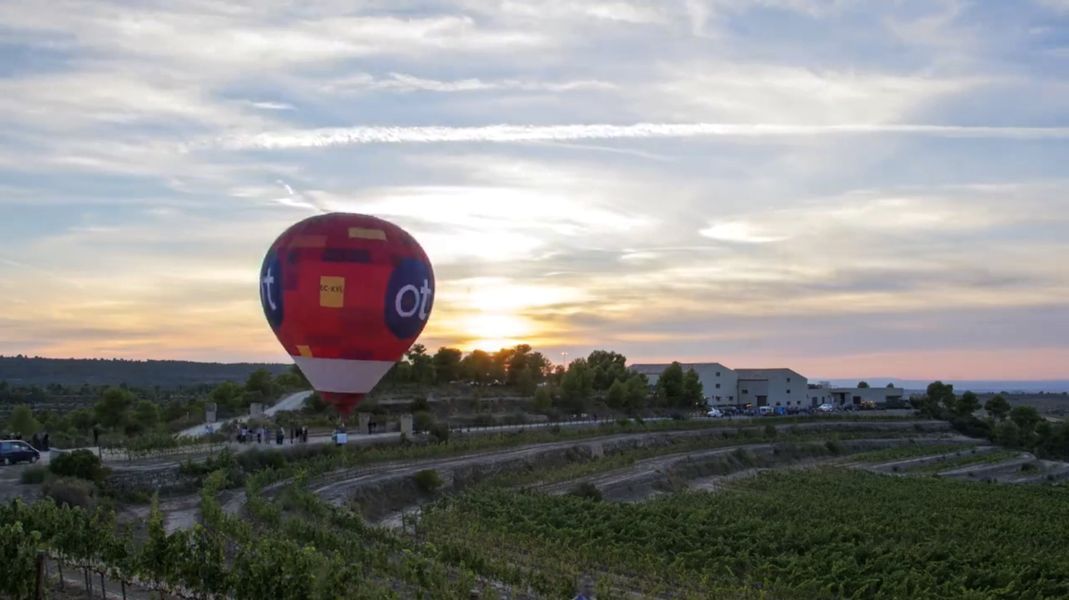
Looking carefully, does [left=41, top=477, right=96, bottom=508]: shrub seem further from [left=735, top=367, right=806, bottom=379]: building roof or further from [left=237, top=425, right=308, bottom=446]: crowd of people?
[left=735, top=367, right=806, bottom=379]: building roof

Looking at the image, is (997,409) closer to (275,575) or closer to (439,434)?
(439,434)

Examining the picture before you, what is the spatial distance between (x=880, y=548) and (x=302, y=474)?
86.6ft

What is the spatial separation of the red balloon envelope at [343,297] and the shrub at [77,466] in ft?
55.0

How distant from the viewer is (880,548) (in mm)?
36531

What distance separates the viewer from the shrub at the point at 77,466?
131 feet

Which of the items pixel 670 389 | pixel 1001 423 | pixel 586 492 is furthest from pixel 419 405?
pixel 1001 423

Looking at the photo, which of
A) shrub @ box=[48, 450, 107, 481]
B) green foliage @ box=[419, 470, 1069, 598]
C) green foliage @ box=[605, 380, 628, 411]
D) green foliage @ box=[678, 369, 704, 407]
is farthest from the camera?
green foliage @ box=[678, 369, 704, 407]

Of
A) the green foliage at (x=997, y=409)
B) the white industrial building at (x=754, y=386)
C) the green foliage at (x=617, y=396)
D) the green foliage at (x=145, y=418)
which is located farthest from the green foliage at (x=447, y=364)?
the green foliage at (x=997, y=409)

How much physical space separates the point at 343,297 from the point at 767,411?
106 m

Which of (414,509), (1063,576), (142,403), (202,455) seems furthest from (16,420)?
(1063,576)

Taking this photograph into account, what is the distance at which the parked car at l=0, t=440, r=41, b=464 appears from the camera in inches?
1827

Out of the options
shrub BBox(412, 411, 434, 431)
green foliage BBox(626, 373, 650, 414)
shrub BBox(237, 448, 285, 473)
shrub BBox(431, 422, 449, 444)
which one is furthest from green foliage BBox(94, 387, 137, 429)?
green foliage BBox(626, 373, 650, 414)

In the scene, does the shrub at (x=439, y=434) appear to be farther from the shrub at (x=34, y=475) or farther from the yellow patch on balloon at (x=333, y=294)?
the yellow patch on balloon at (x=333, y=294)

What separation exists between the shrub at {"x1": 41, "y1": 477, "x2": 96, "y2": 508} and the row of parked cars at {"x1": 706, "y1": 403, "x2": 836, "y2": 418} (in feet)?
272
